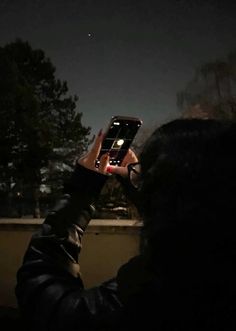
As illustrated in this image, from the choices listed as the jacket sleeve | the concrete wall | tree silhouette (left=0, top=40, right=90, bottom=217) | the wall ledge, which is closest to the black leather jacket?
the jacket sleeve

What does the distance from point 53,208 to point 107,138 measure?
361 millimetres

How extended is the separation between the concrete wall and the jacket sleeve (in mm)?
5682

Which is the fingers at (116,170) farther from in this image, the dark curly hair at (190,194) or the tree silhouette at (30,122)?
the tree silhouette at (30,122)

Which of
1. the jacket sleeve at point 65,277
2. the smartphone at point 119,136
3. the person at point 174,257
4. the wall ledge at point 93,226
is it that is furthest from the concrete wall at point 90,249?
the person at point 174,257

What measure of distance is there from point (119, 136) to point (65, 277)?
2.11ft

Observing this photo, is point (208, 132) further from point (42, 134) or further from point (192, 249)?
point (42, 134)

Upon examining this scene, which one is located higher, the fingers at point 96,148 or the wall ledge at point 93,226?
the fingers at point 96,148

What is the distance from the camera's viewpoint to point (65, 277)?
106 centimetres

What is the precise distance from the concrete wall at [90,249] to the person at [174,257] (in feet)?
19.2

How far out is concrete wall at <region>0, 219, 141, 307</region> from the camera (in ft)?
23.5

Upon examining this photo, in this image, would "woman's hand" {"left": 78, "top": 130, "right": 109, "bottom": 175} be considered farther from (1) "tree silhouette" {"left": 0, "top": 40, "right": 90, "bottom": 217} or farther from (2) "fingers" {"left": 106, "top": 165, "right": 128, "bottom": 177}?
(1) "tree silhouette" {"left": 0, "top": 40, "right": 90, "bottom": 217}

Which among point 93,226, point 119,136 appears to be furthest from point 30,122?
point 119,136

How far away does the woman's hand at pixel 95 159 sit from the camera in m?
1.21

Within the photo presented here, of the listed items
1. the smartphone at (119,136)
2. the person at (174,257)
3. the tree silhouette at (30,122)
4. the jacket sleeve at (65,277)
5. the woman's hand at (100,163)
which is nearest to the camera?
the person at (174,257)
